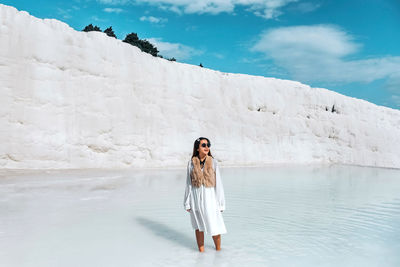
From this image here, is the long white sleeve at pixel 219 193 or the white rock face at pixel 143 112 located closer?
the long white sleeve at pixel 219 193

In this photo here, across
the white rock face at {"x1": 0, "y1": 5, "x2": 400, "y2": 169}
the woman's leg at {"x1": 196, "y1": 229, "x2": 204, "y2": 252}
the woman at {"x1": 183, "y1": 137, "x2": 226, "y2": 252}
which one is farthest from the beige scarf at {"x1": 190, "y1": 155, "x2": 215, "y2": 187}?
the white rock face at {"x1": 0, "y1": 5, "x2": 400, "y2": 169}

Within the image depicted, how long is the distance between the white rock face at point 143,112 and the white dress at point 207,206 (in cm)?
1080

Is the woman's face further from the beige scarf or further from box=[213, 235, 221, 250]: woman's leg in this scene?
box=[213, 235, 221, 250]: woman's leg

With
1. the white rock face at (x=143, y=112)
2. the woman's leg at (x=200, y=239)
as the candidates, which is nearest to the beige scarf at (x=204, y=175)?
the woman's leg at (x=200, y=239)

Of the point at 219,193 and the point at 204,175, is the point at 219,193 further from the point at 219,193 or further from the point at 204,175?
the point at 204,175

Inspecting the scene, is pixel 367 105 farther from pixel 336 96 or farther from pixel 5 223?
pixel 5 223

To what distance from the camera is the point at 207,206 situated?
396 cm

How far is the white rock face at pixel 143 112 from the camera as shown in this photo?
1336cm

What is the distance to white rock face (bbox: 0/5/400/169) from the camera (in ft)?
43.8

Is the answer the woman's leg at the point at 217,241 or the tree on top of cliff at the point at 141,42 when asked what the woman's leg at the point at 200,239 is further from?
the tree on top of cliff at the point at 141,42

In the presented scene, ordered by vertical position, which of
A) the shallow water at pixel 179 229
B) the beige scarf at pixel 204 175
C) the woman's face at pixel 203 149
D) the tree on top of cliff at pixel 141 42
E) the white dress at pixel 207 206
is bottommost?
the shallow water at pixel 179 229

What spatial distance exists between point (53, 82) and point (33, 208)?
29.5 ft

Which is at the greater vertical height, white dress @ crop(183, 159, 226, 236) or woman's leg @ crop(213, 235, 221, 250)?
white dress @ crop(183, 159, 226, 236)

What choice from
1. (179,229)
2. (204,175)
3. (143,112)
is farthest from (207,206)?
(143,112)
